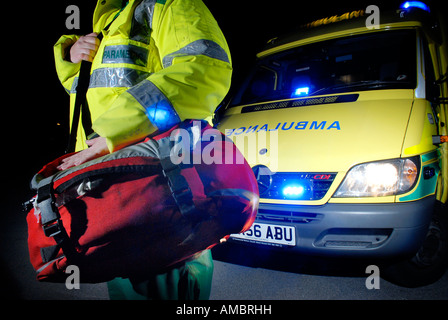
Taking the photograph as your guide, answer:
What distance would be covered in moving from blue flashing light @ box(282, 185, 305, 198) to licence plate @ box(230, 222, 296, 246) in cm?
25

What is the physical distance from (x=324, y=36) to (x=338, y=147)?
1.57 meters

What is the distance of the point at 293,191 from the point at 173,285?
1.27 m

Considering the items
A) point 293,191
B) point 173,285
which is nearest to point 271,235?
point 293,191

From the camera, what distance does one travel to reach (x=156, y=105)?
891mm

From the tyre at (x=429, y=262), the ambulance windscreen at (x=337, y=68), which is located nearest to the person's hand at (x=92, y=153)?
the ambulance windscreen at (x=337, y=68)

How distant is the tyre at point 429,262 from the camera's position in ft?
7.22

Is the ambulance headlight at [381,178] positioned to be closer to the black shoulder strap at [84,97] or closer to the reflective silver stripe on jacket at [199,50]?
the reflective silver stripe on jacket at [199,50]

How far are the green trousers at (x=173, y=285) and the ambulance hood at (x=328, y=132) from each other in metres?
1.18

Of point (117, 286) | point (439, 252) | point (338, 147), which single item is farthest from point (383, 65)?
point (117, 286)

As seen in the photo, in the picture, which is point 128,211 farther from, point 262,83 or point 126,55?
point 262,83

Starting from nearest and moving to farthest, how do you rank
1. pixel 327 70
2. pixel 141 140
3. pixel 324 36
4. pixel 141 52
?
pixel 141 140, pixel 141 52, pixel 324 36, pixel 327 70

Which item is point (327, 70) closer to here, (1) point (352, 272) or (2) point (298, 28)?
(2) point (298, 28)

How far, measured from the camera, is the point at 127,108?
34.8 inches

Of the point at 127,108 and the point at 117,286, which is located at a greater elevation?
the point at 127,108
